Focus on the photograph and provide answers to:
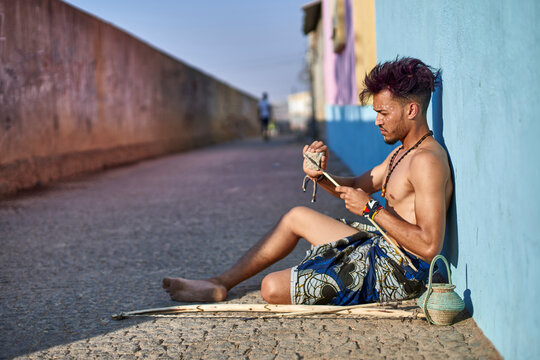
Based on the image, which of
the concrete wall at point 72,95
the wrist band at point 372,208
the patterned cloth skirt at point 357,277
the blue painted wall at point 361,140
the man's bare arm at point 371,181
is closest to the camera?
the wrist band at point 372,208

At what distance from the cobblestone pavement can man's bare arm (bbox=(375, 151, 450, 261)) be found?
0.37 meters

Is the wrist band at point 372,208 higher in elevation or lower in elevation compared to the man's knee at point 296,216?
higher

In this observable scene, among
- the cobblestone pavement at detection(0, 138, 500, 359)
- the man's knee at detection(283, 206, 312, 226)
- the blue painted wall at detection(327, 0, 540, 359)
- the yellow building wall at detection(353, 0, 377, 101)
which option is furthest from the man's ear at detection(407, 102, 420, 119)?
the yellow building wall at detection(353, 0, 377, 101)

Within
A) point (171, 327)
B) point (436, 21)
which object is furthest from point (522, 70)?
point (171, 327)

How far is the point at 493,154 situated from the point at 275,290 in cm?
121

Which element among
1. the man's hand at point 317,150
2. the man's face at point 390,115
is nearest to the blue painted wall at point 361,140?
the man's hand at point 317,150

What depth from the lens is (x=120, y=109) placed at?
11992 millimetres

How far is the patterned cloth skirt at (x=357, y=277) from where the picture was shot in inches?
102

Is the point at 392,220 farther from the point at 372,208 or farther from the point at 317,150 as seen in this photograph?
the point at 317,150

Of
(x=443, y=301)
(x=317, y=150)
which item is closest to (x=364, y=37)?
(x=317, y=150)

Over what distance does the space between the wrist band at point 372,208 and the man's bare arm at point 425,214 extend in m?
0.02

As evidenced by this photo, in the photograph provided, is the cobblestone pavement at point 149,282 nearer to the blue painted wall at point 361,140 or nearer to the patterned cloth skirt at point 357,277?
the patterned cloth skirt at point 357,277

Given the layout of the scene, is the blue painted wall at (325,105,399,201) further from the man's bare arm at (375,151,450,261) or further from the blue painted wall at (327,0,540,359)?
the man's bare arm at (375,151,450,261)

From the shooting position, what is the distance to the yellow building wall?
620cm
